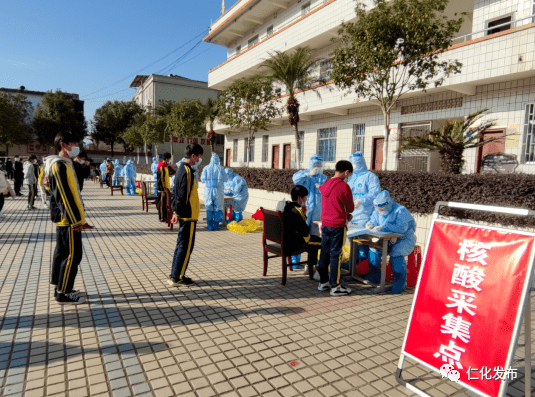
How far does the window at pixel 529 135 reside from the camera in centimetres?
979

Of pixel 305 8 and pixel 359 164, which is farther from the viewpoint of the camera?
pixel 305 8

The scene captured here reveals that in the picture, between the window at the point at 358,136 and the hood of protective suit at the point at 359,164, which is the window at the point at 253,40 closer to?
the window at the point at 358,136

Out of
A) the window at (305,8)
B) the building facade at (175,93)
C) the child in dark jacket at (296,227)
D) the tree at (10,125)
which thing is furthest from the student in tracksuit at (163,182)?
the tree at (10,125)

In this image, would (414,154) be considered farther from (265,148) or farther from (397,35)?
(265,148)

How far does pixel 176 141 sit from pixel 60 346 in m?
39.4

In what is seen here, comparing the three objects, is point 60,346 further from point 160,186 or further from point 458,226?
point 160,186

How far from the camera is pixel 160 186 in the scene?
33.6 ft

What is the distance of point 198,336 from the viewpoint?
3467 millimetres

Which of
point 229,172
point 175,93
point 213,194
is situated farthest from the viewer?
point 175,93

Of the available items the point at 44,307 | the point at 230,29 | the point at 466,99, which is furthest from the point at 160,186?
the point at 230,29

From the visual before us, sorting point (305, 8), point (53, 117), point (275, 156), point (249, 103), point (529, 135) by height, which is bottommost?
point (275, 156)

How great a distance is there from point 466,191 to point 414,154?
264 inches

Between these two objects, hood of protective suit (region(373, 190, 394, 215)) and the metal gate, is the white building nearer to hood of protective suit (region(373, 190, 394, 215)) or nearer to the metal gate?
the metal gate

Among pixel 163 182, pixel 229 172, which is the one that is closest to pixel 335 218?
pixel 229 172
